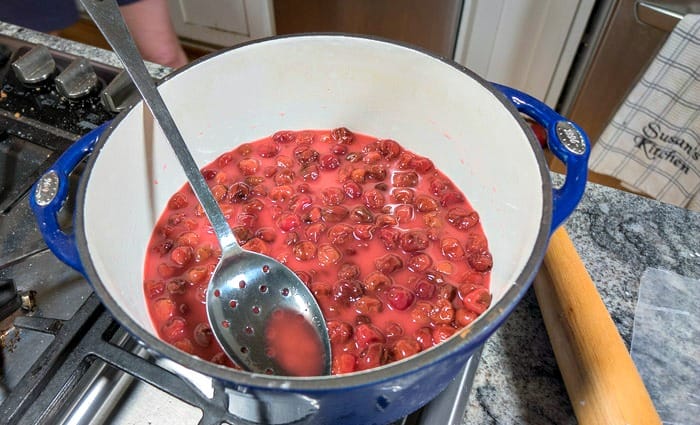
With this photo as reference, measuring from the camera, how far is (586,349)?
1.89 ft

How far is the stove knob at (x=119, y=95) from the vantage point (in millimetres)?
831

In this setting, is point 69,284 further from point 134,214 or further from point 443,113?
point 443,113

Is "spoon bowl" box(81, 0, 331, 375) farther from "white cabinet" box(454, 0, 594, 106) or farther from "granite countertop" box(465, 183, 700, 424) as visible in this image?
"white cabinet" box(454, 0, 594, 106)

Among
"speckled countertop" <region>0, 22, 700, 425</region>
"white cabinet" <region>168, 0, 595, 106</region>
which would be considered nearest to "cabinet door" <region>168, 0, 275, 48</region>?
"white cabinet" <region>168, 0, 595, 106</region>

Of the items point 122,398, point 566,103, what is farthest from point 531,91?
point 122,398

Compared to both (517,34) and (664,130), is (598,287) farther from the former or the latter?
(517,34)

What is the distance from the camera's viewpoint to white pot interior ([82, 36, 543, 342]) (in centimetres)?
64

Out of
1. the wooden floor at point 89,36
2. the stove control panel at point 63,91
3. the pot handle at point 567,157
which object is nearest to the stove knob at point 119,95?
the stove control panel at point 63,91

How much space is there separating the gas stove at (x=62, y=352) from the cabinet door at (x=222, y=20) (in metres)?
1.38

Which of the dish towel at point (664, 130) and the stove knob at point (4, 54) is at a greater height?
the stove knob at point (4, 54)

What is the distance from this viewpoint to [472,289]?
68 centimetres

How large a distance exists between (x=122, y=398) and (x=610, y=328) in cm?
53

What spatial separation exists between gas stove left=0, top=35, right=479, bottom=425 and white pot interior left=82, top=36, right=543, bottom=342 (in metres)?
0.05

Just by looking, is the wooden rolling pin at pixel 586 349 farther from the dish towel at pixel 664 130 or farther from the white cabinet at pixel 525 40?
the white cabinet at pixel 525 40
